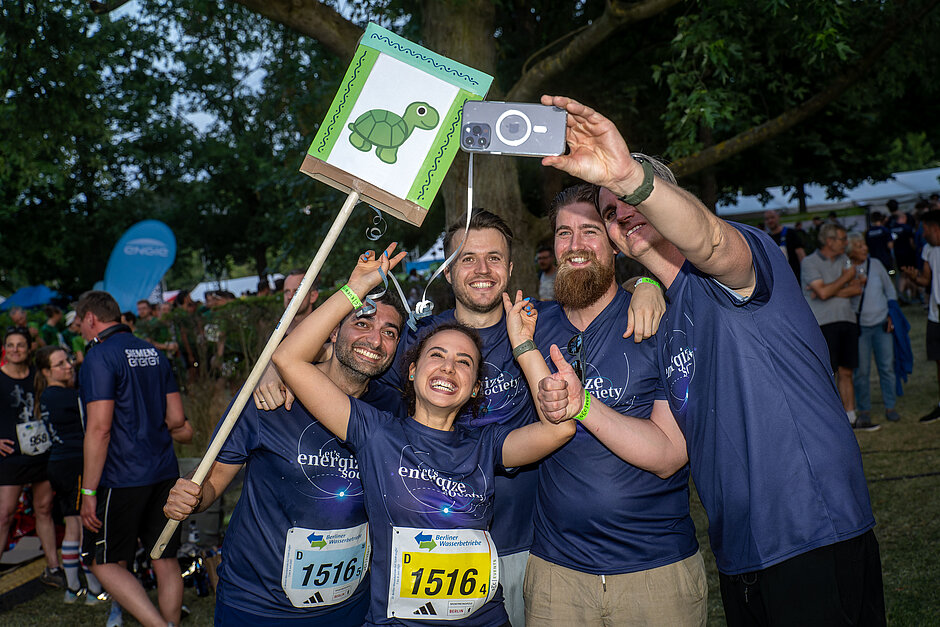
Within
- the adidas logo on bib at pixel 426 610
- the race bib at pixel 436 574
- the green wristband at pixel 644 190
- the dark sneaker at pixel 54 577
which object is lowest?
the dark sneaker at pixel 54 577

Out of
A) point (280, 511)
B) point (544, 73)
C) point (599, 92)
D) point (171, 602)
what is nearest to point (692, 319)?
point (280, 511)

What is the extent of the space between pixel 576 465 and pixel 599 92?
8.40m

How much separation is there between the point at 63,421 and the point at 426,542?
4593mm

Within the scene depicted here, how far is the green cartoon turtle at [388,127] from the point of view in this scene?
288 cm

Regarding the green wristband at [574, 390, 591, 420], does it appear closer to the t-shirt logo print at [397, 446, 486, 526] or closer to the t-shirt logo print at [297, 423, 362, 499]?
the t-shirt logo print at [397, 446, 486, 526]

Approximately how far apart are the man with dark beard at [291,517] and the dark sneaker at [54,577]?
3987mm

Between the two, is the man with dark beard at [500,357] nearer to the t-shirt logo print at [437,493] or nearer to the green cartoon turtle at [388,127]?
the t-shirt logo print at [437,493]

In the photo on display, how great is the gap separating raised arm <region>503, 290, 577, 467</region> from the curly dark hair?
0.89 ft

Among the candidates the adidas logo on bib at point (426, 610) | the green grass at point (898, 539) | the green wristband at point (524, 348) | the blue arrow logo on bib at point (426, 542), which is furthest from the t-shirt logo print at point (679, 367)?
the green grass at point (898, 539)

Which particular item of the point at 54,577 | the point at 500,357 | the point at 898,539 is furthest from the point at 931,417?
the point at 54,577

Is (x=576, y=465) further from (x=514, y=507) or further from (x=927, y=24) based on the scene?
(x=927, y=24)

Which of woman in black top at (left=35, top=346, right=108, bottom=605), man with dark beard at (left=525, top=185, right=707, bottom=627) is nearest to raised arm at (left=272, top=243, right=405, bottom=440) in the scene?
man with dark beard at (left=525, top=185, right=707, bottom=627)

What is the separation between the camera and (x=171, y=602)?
16.1 ft

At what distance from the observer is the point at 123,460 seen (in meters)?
5.02
